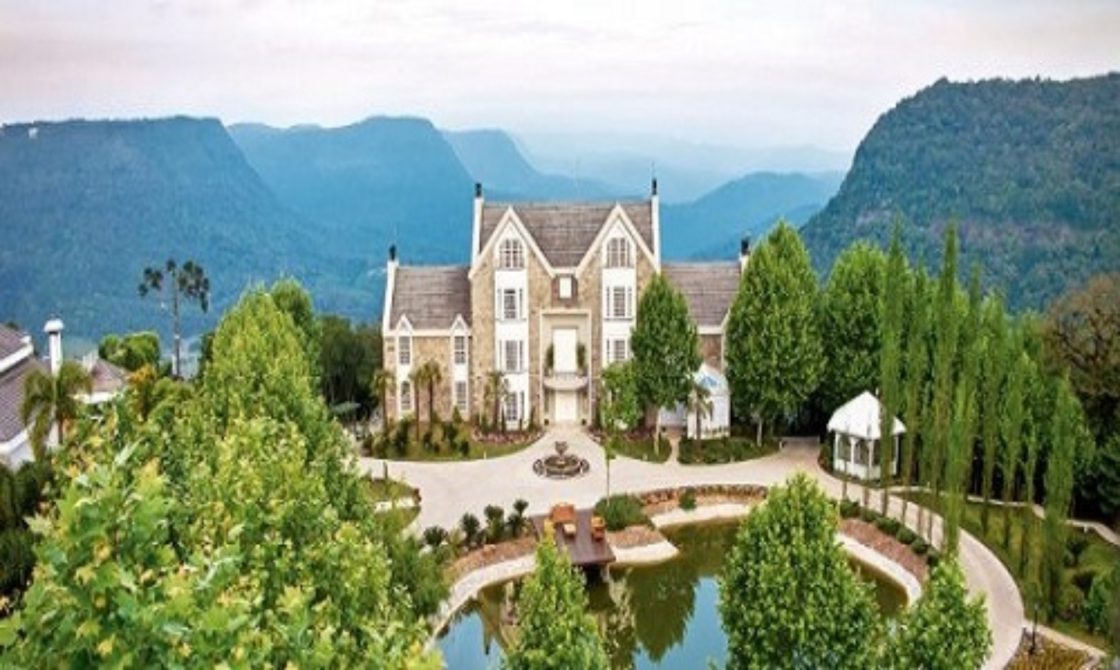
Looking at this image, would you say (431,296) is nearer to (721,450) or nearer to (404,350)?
(404,350)

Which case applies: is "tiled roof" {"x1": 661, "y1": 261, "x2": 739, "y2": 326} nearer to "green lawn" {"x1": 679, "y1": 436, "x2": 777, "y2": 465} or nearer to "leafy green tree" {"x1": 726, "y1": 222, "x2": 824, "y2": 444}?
"leafy green tree" {"x1": 726, "y1": 222, "x2": 824, "y2": 444}

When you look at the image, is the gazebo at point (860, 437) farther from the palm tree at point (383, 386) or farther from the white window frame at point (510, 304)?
the palm tree at point (383, 386)

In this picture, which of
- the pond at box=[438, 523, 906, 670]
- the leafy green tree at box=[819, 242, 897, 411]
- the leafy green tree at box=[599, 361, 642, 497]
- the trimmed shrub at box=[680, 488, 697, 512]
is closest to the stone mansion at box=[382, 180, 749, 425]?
the leafy green tree at box=[599, 361, 642, 497]

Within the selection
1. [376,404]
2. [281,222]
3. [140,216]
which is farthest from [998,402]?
[281,222]

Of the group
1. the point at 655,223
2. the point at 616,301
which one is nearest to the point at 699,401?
the point at 616,301

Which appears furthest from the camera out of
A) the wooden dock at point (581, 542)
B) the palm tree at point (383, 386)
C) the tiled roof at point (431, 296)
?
the tiled roof at point (431, 296)

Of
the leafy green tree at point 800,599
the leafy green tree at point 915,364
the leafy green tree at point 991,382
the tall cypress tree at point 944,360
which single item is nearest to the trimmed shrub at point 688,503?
the leafy green tree at point 915,364
